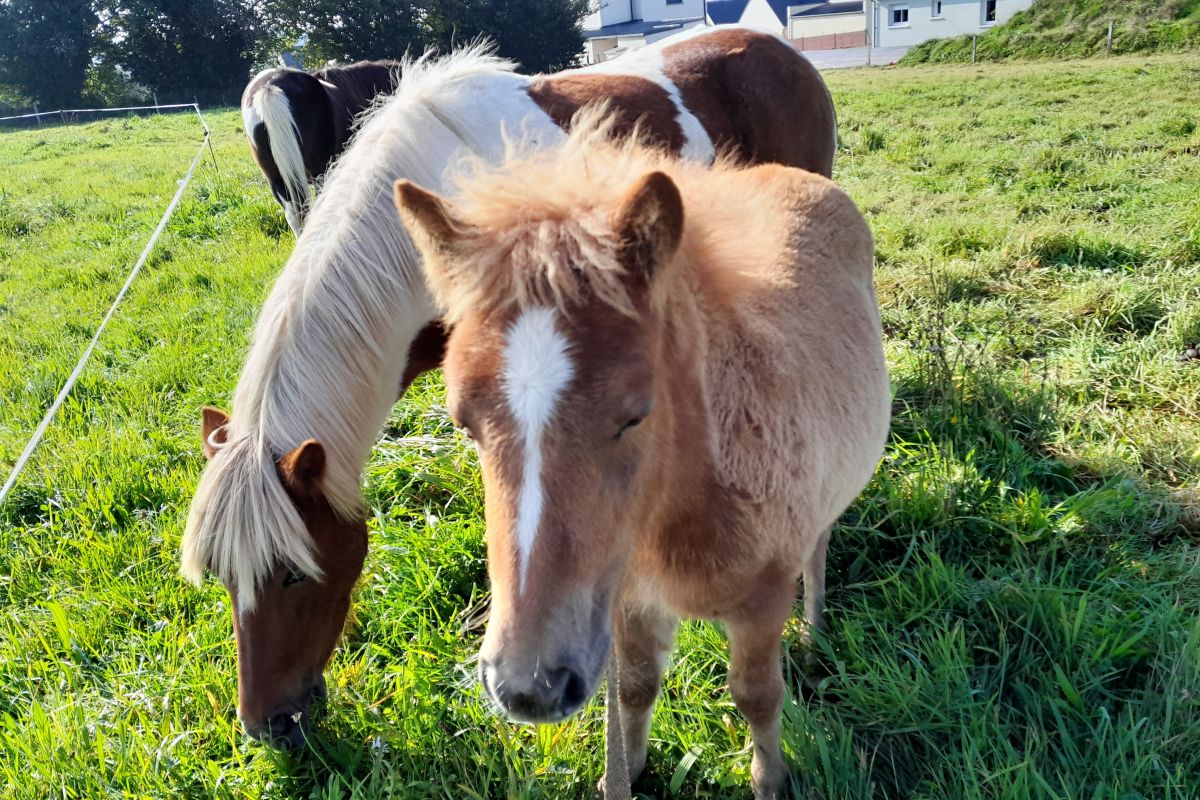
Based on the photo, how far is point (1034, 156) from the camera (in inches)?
290

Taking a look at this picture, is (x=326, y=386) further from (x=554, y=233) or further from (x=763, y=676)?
(x=763, y=676)

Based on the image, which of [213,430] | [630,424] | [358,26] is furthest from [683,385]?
[358,26]

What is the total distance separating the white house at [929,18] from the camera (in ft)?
108

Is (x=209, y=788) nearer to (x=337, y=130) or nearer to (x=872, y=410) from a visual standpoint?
(x=872, y=410)

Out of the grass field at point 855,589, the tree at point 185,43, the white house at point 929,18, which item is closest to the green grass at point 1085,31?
the grass field at point 855,589

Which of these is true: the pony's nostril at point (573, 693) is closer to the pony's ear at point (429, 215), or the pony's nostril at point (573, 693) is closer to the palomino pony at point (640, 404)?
the palomino pony at point (640, 404)

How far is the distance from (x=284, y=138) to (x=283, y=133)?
3 cm

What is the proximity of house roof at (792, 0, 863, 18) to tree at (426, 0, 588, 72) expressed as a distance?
24.3 meters

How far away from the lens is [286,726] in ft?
6.75

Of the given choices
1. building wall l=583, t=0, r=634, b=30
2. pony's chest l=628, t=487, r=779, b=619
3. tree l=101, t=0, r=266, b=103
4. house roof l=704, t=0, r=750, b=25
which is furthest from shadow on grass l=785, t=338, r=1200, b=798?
house roof l=704, t=0, r=750, b=25

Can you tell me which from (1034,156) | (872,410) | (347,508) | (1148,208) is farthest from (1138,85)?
(347,508)

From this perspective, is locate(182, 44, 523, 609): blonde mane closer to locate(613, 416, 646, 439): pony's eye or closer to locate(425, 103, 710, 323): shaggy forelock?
Result: locate(425, 103, 710, 323): shaggy forelock

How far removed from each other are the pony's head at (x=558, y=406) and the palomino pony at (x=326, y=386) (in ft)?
3.05

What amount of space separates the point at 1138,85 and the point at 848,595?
485 inches
